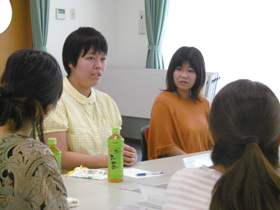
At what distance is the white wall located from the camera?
5316mm

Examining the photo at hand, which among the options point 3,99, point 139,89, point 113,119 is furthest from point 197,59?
point 139,89

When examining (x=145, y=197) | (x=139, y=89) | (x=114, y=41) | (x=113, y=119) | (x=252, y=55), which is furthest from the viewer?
(x=114, y=41)

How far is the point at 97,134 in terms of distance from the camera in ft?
7.47

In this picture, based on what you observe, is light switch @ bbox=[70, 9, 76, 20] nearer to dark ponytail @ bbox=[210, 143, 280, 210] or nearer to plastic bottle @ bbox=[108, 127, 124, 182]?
plastic bottle @ bbox=[108, 127, 124, 182]

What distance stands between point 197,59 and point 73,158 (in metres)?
1.28

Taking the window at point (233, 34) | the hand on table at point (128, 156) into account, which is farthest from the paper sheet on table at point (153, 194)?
the window at point (233, 34)

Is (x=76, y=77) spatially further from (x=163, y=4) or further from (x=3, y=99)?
(x=163, y=4)

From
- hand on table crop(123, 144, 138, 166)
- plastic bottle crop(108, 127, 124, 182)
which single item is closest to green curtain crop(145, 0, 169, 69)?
hand on table crop(123, 144, 138, 166)

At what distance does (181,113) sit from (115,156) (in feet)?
3.58

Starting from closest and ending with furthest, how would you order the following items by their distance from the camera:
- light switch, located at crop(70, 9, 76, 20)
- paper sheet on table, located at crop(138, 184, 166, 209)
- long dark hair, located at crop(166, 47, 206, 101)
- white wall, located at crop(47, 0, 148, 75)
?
paper sheet on table, located at crop(138, 184, 166, 209) < long dark hair, located at crop(166, 47, 206, 101) < light switch, located at crop(70, 9, 76, 20) < white wall, located at crop(47, 0, 148, 75)

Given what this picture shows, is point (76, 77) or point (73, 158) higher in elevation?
point (76, 77)

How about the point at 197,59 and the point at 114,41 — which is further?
the point at 114,41

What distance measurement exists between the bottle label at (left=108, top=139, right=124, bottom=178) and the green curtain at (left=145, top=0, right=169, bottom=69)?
3563 millimetres

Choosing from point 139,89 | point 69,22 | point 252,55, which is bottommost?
point 139,89
